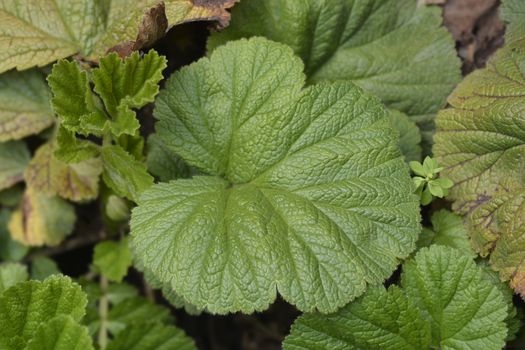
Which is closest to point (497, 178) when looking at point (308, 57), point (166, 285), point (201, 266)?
point (308, 57)

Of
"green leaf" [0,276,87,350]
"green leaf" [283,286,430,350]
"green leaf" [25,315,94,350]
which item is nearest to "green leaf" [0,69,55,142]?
"green leaf" [0,276,87,350]

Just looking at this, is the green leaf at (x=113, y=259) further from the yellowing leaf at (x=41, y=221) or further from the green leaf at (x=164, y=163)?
the green leaf at (x=164, y=163)

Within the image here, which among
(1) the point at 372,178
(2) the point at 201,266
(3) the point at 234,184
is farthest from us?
(3) the point at 234,184

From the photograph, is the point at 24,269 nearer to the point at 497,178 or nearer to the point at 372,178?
the point at 372,178

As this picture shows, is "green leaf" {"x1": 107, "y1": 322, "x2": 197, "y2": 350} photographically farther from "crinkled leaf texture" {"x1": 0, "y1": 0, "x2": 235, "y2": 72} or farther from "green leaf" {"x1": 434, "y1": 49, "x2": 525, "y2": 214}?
"green leaf" {"x1": 434, "y1": 49, "x2": 525, "y2": 214}

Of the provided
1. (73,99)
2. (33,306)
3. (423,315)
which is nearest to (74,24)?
(73,99)

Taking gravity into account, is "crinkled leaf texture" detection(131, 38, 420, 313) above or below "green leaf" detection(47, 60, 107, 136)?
below
